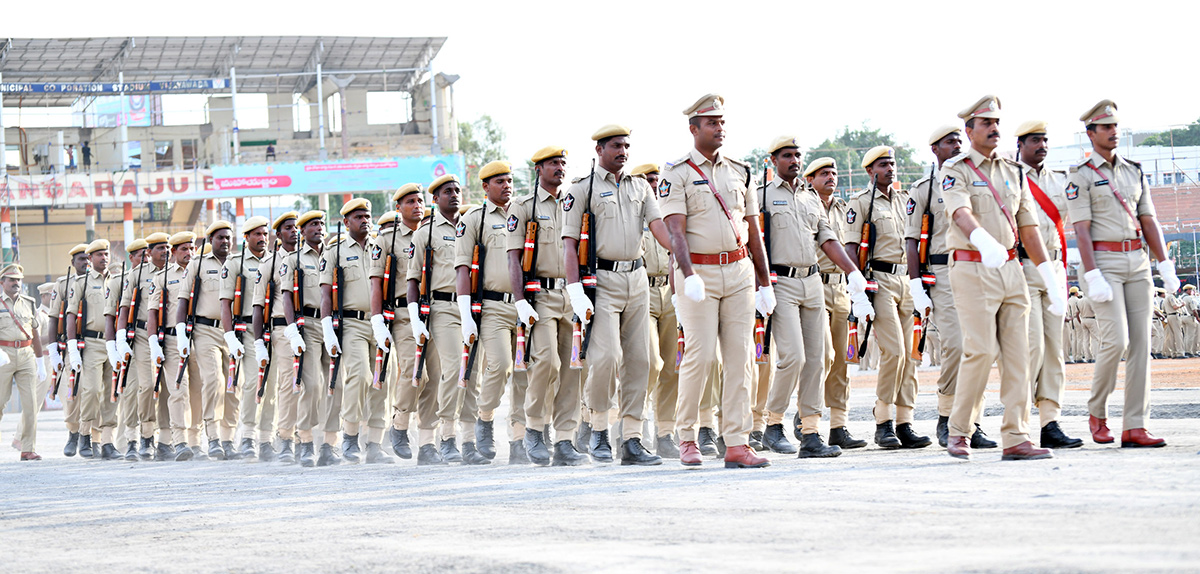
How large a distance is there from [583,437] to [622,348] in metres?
2.08

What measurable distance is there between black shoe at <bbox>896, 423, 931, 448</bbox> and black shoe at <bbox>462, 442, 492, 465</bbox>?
9.91ft

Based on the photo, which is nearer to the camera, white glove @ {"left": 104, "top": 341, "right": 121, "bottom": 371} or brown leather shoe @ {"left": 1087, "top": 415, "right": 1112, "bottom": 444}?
brown leather shoe @ {"left": 1087, "top": 415, "right": 1112, "bottom": 444}

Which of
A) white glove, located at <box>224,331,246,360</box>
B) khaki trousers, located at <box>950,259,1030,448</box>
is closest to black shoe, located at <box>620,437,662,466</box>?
khaki trousers, located at <box>950,259,1030,448</box>

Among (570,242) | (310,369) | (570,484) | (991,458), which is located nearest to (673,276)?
(570,242)

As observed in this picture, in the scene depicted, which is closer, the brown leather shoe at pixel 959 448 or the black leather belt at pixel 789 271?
the brown leather shoe at pixel 959 448

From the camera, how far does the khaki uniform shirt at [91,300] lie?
16531 mm

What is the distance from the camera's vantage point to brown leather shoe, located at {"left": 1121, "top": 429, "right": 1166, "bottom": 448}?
27.6ft

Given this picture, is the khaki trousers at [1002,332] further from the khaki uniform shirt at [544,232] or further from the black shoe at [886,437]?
the khaki uniform shirt at [544,232]

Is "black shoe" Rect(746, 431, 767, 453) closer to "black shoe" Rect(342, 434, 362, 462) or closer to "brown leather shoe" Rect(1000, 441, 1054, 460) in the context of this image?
"brown leather shoe" Rect(1000, 441, 1054, 460)

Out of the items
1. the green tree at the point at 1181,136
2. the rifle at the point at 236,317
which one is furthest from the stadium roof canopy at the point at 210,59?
the rifle at the point at 236,317

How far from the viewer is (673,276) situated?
8836mm

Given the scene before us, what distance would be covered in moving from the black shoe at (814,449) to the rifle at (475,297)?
8.67 feet

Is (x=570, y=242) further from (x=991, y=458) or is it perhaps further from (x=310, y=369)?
(x=310, y=369)

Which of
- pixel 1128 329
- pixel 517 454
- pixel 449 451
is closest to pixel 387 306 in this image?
pixel 449 451
